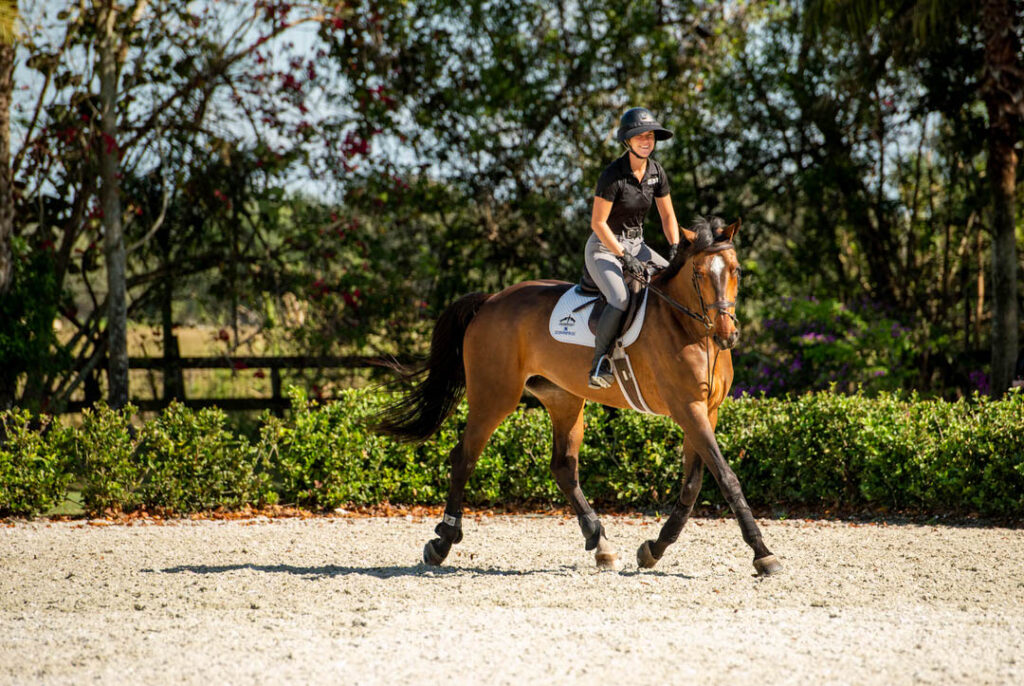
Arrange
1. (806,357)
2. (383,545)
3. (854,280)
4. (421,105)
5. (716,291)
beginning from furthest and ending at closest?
(854,280)
(421,105)
(806,357)
(383,545)
(716,291)

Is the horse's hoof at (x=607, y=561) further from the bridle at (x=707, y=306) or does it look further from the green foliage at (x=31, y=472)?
the green foliage at (x=31, y=472)

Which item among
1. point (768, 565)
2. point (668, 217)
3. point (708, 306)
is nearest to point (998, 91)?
point (668, 217)

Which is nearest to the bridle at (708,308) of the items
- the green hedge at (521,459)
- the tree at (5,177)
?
the green hedge at (521,459)

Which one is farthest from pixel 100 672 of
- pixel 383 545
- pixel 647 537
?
pixel 647 537

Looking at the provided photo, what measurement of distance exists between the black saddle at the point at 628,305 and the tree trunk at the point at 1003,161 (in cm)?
739

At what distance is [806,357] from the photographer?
1214 centimetres

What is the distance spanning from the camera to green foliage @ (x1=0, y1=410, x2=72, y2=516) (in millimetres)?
8070

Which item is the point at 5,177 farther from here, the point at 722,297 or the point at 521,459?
the point at 722,297

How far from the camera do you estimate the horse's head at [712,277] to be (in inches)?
212

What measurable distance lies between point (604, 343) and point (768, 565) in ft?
5.29

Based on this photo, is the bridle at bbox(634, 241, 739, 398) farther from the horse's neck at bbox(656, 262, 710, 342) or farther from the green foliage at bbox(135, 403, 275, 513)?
→ the green foliage at bbox(135, 403, 275, 513)

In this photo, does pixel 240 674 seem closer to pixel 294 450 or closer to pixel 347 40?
pixel 294 450

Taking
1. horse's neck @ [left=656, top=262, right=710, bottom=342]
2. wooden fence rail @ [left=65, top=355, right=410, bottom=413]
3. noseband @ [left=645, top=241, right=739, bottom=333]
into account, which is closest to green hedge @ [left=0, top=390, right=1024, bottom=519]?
horse's neck @ [left=656, top=262, right=710, bottom=342]

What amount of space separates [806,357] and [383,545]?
7095mm
